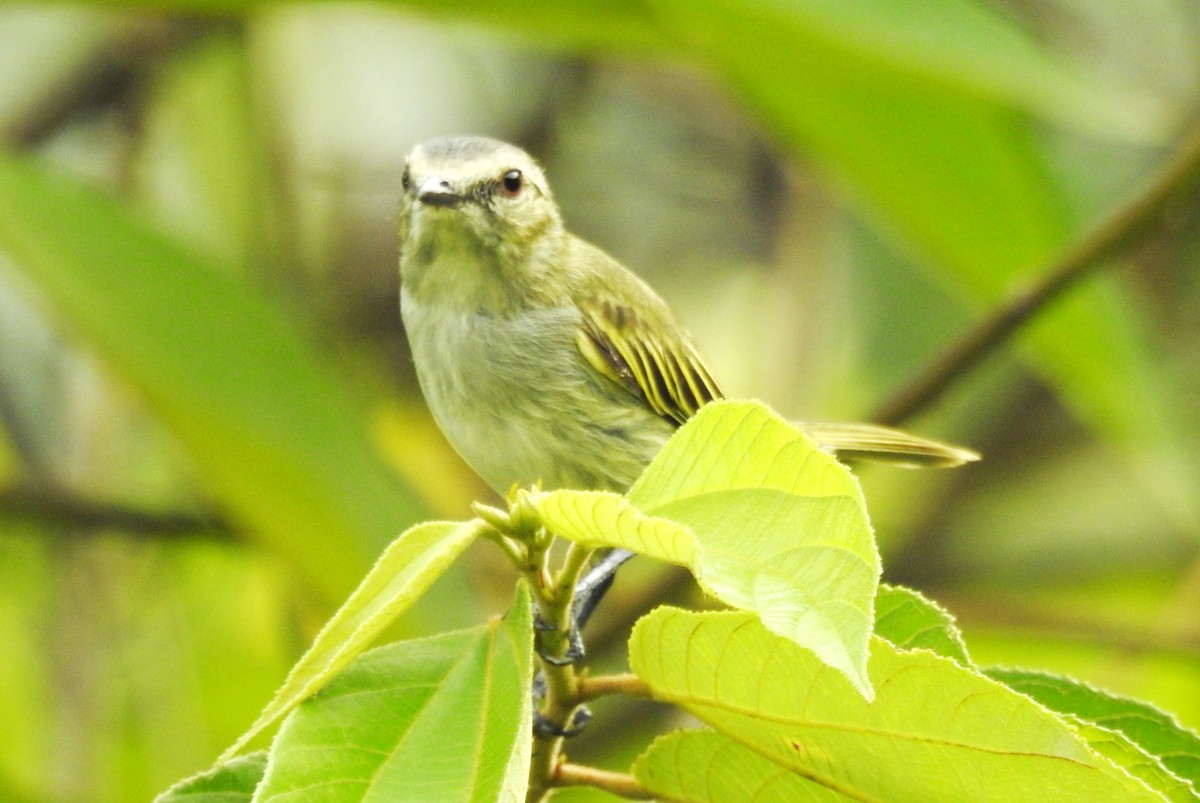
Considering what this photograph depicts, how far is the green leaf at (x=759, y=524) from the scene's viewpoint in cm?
136

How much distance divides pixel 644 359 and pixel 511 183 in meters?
0.45

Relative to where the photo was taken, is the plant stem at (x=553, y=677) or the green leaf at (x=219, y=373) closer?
the plant stem at (x=553, y=677)

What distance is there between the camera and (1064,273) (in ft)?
10.7

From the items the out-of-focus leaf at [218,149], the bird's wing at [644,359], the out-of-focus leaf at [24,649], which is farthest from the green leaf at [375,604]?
the out-of-focus leaf at [218,149]

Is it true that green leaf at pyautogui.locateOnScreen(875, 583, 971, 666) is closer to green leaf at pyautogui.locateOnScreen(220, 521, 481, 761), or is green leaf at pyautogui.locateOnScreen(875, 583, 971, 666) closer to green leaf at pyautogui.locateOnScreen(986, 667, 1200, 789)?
green leaf at pyautogui.locateOnScreen(986, 667, 1200, 789)

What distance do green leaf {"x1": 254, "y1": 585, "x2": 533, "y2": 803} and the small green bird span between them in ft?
4.40

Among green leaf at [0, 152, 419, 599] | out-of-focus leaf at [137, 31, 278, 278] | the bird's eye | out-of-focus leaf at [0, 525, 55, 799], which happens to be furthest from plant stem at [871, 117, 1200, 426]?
out-of-focus leaf at [0, 525, 55, 799]

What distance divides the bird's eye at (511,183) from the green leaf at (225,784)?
164cm

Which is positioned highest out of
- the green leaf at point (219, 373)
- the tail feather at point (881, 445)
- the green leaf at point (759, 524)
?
the tail feather at point (881, 445)

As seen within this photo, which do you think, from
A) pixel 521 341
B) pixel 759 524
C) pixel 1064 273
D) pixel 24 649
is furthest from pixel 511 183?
pixel 24 649

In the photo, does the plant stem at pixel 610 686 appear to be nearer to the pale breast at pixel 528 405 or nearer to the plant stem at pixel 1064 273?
the pale breast at pixel 528 405

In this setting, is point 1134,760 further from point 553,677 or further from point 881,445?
point 881,445

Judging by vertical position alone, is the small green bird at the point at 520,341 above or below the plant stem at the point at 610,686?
above

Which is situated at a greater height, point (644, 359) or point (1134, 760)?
point (644, 359)
